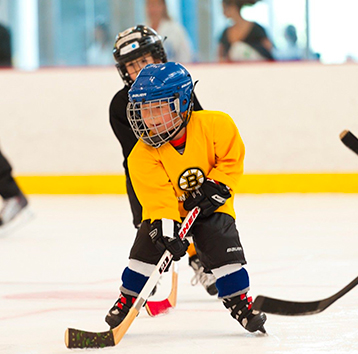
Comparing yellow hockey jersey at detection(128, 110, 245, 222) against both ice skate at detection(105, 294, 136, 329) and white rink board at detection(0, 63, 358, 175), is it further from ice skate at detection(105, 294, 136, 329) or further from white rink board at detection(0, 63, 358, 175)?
white rink board at detection(0, 63, 358, 175)

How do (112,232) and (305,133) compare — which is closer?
(112,232)

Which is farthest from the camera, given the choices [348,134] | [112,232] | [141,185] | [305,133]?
[305,133]

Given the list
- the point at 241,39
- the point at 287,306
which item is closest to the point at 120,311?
the point at 287,306

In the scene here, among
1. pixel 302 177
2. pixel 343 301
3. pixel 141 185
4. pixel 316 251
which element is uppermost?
pixel 141 185

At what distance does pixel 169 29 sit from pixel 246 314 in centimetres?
336

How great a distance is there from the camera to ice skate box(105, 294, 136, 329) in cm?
180

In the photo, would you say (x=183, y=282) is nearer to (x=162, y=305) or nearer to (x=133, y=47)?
(x=162, y=305)

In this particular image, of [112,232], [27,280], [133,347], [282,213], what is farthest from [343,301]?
[282,213]

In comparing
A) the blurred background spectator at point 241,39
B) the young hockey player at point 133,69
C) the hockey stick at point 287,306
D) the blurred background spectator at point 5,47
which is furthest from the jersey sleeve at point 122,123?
the blurred background spectator at point 5,47

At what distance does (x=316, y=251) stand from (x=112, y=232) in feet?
3.41

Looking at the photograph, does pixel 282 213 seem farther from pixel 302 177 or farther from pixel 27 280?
pixel 27 280

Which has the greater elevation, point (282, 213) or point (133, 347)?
point (133, 347)

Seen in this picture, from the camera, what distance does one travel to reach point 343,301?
2021 mm

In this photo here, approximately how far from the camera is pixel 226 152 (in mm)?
1780
